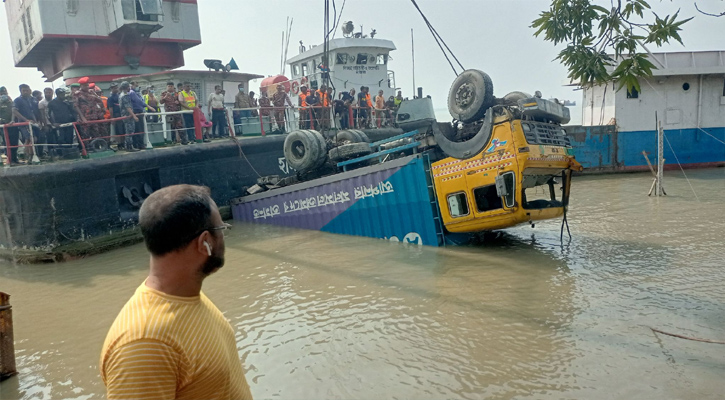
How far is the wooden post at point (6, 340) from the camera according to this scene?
14.6ft

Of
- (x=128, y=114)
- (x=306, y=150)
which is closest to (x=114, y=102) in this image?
(x=128, y=114)

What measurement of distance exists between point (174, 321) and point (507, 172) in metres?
6.68

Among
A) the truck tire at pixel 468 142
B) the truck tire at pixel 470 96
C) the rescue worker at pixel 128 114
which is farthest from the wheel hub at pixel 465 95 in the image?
the rescue worker at pixel 128 114

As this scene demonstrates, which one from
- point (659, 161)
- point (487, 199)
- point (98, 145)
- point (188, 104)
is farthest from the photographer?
point (188, 104)

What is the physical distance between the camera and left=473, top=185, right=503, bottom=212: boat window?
809 centimetres

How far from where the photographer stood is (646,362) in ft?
13.8

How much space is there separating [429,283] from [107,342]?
5604mm

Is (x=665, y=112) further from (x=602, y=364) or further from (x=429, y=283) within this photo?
(x=602, y=364)

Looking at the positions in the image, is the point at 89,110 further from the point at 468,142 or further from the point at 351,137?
the point at 468,142

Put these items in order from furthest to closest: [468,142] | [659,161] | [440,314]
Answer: [659,161] < [468,142] < [440,314]

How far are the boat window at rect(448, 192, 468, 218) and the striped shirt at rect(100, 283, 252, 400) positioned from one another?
22.2 feet

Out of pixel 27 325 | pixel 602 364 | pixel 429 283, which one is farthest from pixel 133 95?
pixel 602 364

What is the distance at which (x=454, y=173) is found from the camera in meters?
8.12

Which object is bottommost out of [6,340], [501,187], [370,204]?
[6,340]
